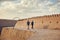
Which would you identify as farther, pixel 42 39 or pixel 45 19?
pixel 45 19

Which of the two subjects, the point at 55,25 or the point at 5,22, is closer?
the point at 55,25

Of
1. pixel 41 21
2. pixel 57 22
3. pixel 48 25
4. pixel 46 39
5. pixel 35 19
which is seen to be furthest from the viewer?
pixel 35 19

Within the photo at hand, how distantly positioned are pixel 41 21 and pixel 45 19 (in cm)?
92

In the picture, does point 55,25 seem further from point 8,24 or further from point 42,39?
point 8,24

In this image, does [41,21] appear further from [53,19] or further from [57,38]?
[57,38]

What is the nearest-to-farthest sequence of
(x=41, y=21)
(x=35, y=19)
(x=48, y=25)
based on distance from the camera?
(x=48, y=25)
(x=41, y=21)
(x=35, y=19)

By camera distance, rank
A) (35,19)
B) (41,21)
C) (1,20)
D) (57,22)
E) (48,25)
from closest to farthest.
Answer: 1. (57,22)
2. (48,25)
3. (41,21)
4. (35,19)
5. (1,20)

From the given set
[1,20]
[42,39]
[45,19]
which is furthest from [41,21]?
[1,20]

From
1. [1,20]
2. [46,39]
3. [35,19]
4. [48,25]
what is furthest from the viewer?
[1,20]

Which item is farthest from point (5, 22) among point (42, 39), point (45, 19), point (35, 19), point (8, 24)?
point (42, 39)

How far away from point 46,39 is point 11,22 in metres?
23.1

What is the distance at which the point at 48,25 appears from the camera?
11164 millimetres

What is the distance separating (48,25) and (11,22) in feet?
55.4

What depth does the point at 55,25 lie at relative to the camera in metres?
10.3
